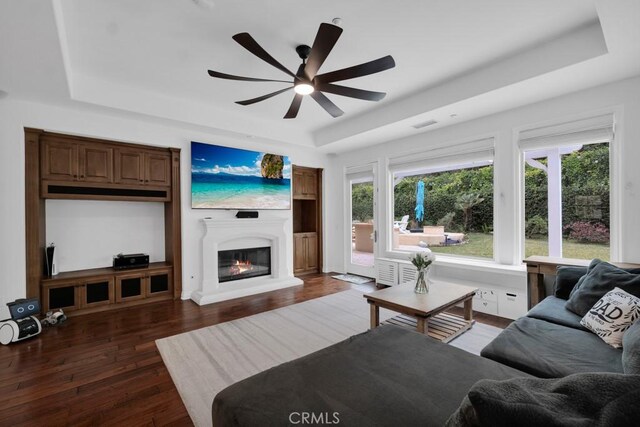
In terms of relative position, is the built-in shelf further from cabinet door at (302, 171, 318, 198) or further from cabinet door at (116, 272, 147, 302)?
cabinet door at (302, 171, 318, 198)

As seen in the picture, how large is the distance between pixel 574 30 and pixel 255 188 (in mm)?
4510

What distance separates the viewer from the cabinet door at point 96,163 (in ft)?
12.5

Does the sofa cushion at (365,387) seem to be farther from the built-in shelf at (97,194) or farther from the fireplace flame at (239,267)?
the fireplace flame at (239,267)

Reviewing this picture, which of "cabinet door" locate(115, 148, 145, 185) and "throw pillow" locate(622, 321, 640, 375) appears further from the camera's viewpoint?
"cabinet door" locate(115, 148, 145, 185)

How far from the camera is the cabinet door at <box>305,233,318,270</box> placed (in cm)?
635

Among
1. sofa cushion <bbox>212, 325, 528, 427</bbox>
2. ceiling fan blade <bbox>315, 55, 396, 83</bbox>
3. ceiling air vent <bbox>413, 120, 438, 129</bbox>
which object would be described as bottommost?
sofa cushion <bbox>212, 325, 528, 427</bbox>

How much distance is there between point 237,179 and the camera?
4984 mm

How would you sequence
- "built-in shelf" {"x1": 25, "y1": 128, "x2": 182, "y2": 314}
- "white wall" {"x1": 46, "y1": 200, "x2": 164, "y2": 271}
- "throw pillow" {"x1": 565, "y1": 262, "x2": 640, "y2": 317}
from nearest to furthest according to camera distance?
"throw pillow" {"x1": 565, "y1": 262, "x2": 640, "y2": 317}, "built-in shelf" {"x1": 25, "y1": 128, "x2": 182, "y2": 314}, "white wall" {"x1": 46, "y1": 200, "x2": 164, "y2": 271}

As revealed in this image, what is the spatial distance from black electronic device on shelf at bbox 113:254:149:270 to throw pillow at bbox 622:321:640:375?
16.4ft

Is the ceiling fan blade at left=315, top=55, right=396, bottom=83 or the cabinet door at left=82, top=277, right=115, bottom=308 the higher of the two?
the ceiling fan blade at left=315, top=55, right=396, bottom=83

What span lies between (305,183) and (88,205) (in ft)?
12.4

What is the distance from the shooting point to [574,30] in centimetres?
261

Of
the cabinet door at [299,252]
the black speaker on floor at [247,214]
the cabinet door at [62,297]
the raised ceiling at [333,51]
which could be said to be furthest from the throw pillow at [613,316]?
the cabinet door at [62,297]

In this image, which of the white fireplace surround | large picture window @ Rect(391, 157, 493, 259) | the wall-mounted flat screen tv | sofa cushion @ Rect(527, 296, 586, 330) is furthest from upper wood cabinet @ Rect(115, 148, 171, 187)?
sofa cushion @ Rect(527, 296, 586, 330)
